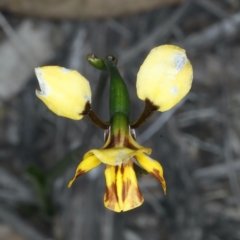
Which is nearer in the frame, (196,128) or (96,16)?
(96,16)

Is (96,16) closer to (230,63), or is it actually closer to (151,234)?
(230,63)

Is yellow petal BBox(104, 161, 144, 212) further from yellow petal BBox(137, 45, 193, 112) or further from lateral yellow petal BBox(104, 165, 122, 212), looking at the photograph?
yellow petal BBox(137, 45, 193, 112)

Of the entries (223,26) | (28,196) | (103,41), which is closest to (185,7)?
(223,26)

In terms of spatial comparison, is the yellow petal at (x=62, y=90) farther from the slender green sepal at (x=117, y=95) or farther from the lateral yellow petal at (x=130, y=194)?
the lateral yellow petal at (x=130, y=194)

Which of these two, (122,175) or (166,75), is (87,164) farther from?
(166,75)

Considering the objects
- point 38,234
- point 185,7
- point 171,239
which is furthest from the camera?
point 185,7

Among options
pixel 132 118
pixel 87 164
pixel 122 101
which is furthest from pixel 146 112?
pixel 132 118

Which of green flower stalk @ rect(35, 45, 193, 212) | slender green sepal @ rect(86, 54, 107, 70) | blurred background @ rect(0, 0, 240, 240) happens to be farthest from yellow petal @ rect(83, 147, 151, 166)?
blurred background @ rect(0, 0, 240, 240)

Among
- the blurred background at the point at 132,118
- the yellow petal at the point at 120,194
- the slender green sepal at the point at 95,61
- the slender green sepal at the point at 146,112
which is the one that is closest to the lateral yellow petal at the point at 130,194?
the yellow petal at the point at 120,194
